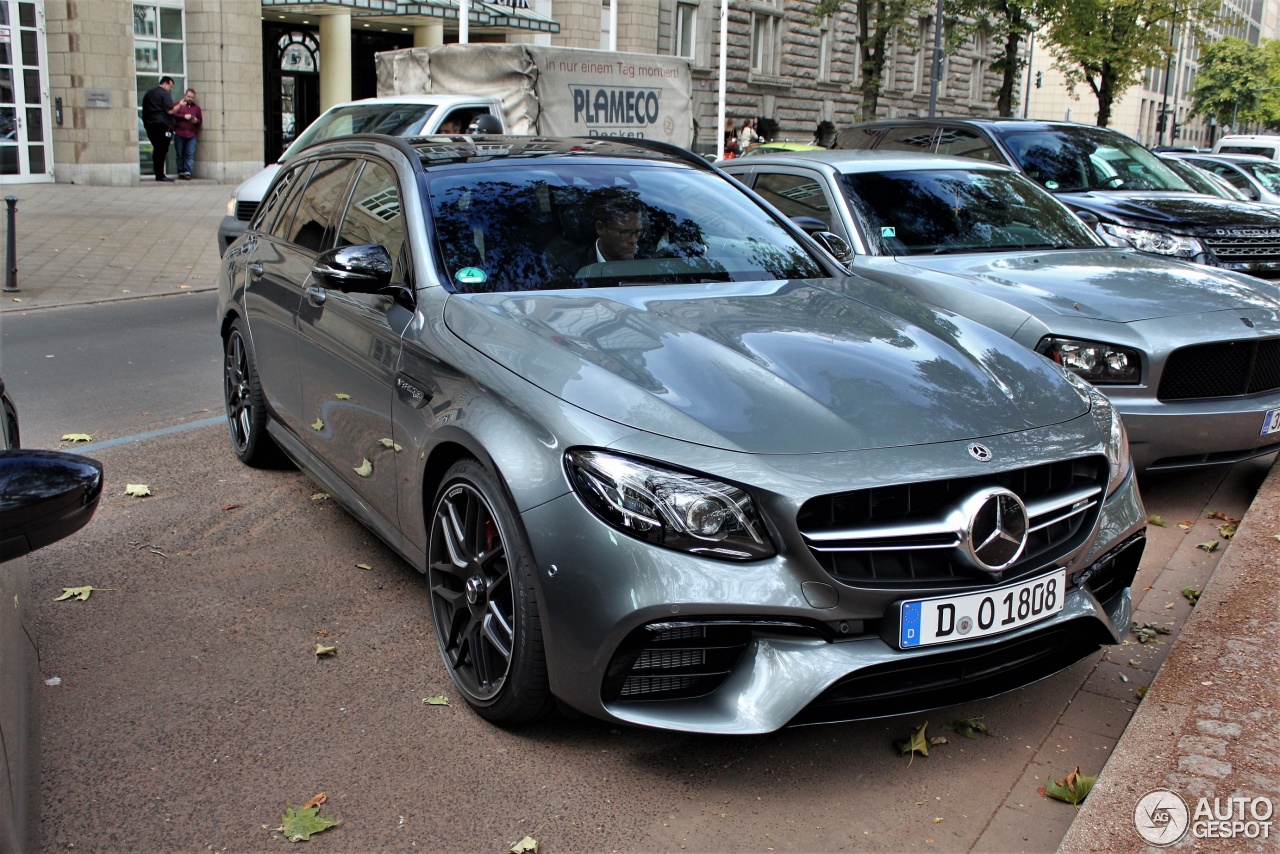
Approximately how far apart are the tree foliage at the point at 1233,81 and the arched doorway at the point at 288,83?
7054cm

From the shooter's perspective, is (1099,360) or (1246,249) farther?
(1246,249)

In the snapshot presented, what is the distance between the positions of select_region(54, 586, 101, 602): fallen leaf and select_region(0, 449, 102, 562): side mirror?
2723 mm

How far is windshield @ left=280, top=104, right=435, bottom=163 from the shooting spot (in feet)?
44.0

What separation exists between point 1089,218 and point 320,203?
19.5 feet

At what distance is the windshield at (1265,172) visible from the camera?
2153 cm

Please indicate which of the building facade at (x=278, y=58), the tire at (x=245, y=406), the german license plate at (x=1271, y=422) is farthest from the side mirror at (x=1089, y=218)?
the building facade at (x=278, y=58)

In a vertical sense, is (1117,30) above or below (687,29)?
below

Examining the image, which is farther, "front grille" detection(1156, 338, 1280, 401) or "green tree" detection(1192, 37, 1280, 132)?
"green tree" detection(1192, 37, 1280, 132)

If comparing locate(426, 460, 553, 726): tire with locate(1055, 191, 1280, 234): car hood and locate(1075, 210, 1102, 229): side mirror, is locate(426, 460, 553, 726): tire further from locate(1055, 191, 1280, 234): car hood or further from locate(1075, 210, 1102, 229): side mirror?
locate(1055, 191, 1280, 234): car hood

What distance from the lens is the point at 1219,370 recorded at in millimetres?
5625

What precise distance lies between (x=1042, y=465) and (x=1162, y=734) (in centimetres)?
81

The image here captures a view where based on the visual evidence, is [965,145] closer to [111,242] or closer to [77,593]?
[77,593]

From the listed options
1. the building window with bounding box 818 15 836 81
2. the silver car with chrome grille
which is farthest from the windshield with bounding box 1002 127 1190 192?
the building window with bounding box 818 15 836 81

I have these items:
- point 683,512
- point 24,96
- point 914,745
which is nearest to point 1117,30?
point 24,96
